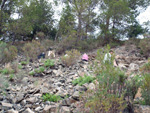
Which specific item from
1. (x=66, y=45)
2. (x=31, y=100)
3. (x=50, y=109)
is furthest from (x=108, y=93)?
(x=66, y=45)

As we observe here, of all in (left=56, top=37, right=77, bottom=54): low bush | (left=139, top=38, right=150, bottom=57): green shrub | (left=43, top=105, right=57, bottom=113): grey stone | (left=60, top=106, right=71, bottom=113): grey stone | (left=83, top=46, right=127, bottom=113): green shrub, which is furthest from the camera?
(left=56, top=37, right=77, bottom=54): low bush

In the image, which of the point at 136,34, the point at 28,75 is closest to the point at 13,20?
the point at 28,75

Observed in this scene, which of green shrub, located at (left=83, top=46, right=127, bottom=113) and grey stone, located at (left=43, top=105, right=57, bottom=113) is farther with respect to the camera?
grey stone, located at (left=43, top=105, right=57, bottom=113)

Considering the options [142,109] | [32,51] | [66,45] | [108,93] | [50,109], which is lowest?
[50,109]

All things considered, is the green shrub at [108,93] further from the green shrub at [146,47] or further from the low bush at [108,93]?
the green shrub at [146,47]

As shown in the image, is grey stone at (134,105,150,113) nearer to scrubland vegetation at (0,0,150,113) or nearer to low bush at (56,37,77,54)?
scrubland vegetation at (0,0,150,113)

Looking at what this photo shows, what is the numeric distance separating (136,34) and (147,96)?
13022 millimetres

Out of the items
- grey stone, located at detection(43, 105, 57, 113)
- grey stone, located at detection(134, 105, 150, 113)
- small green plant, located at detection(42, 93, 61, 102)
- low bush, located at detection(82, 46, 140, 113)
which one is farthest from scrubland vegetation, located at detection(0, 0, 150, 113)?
grey stone, located at detection(134, 105, 150, 113)

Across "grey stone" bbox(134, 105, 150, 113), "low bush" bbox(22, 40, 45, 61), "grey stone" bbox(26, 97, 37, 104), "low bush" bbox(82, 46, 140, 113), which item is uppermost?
"low bush" bbox(22, 40, 45, 61)

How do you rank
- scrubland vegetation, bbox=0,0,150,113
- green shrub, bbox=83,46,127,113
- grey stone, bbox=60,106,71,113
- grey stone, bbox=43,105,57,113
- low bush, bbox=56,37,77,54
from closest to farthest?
green shrub, bbox=83,46,127,113 < grey stone, bbox=60,106,71,113 < grey stone, bbox=43,105,57,113 < scrubland vegetation, bbox=0,0,150,113 < low bush, bbox=56,37,77,54

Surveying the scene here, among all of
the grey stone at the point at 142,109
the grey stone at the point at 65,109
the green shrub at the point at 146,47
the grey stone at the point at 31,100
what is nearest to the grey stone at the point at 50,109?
the grey stone at the point at 65,109

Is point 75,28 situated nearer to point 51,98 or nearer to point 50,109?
point 51,98

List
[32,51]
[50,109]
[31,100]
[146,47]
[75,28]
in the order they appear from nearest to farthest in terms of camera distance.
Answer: [50,109] < [31,100] < [146,47] < [32,51] < [75,28]

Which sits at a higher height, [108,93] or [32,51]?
[32,51]
